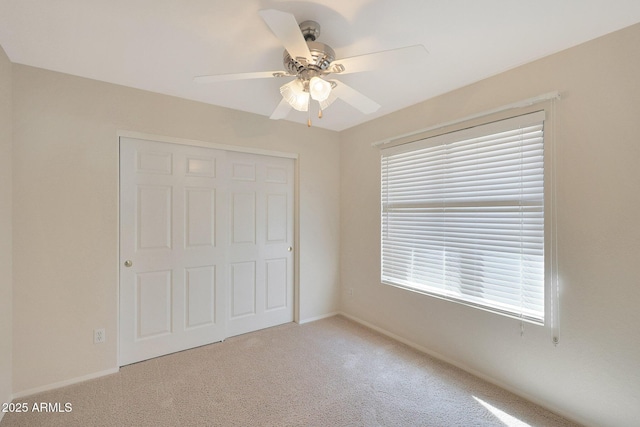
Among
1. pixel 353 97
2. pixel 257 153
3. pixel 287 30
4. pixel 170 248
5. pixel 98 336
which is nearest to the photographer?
pixel 287 30

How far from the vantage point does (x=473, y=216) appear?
93.2 inches

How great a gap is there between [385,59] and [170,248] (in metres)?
2.45

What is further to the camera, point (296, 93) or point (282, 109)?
point (282, 109)

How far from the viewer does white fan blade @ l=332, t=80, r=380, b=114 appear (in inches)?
71.0

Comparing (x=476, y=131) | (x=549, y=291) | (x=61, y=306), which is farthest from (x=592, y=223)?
(x=61, y=306)

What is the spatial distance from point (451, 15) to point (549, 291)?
6.23 feet

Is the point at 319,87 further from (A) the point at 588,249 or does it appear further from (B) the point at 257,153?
(A) the point at 588,249

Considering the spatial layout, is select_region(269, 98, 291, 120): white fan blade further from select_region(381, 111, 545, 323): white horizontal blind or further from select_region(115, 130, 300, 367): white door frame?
select_region(381, 111, 545, 323): white horizontal blind

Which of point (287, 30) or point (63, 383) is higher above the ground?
point (287, 30)

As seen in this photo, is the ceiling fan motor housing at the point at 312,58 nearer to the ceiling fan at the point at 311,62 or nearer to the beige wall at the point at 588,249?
the ceiling fan at the point at 311,62

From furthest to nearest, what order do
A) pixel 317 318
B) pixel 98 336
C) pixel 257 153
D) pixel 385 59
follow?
→ pixel 317 318 → pixel 257 153 → pixel 98 336 → pixel 385 59

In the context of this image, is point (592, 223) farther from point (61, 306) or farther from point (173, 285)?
point (61, 306)

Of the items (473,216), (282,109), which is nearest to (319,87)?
(282,109)

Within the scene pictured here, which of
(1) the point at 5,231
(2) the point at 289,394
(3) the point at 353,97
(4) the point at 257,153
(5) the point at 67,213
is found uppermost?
(3) the point at 353,97
